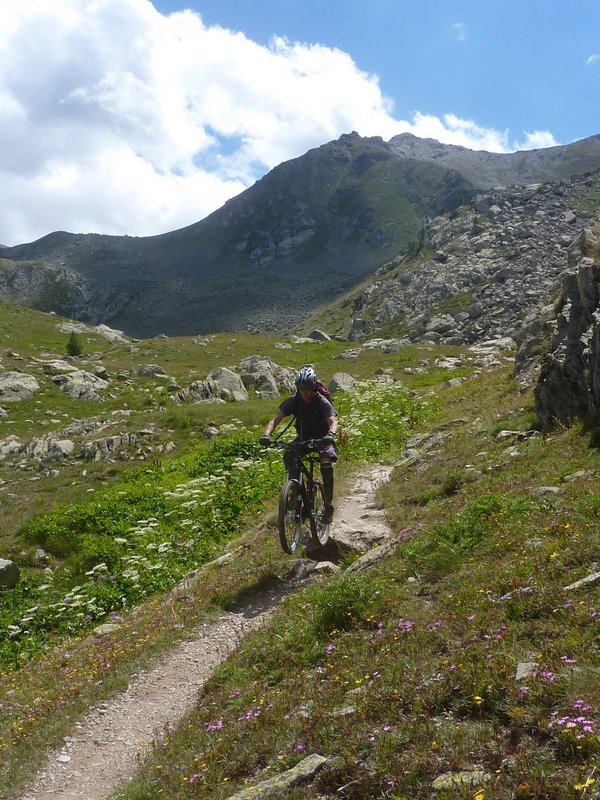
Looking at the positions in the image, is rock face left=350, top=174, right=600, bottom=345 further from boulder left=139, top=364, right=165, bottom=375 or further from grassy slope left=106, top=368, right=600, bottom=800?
grassy slope left=106, top=368, right=600, bottom=800

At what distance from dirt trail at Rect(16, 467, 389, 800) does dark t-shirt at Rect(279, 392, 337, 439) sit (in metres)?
3.04

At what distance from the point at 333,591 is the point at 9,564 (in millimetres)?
10319

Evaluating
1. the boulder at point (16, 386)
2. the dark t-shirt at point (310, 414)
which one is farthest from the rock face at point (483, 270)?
the dark t-shirt at point (310, 414)

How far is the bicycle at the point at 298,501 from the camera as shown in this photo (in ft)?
36.1

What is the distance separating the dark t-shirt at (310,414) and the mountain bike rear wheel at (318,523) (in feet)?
3.60

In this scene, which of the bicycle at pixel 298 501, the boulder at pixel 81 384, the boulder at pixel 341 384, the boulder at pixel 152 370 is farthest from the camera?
the boulder at pixel 152 370

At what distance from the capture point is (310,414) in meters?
11.7

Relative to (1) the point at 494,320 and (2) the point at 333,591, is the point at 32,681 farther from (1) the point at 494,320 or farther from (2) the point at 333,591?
(1) the point at 494,320

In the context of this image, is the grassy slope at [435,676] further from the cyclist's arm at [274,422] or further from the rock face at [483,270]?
the rock face at [483,270]

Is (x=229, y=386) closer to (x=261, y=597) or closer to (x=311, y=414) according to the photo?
(x=311, y=414)

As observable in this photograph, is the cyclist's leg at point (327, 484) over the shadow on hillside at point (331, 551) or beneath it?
over

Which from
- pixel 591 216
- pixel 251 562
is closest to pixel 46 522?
pixel 251 562

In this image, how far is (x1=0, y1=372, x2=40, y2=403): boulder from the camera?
3922 cm

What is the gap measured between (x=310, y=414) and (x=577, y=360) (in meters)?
7.07
